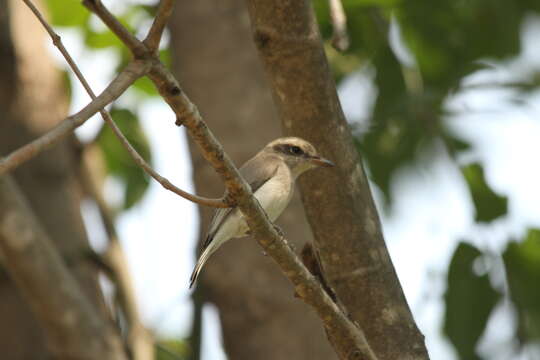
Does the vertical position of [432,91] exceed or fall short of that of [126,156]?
it falls short

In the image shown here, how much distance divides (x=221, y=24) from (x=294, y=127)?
2.87 metres

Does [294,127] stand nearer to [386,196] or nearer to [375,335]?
[375,335]

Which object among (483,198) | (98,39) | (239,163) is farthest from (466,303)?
(98,39)

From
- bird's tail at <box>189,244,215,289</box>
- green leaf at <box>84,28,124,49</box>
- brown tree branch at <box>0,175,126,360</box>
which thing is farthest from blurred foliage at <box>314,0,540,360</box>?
brown tree branch at <box>0,175,126,360</box>

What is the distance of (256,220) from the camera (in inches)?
113

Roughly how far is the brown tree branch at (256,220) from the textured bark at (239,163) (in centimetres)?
223

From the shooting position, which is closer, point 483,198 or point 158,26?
point 158,26

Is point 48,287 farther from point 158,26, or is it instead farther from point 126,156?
point 158,26

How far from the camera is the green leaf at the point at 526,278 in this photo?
472cm

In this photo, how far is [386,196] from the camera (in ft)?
18.5

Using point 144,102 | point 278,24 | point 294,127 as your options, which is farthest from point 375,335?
point 144,102

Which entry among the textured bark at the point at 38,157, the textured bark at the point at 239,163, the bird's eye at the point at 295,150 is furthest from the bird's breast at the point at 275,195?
the textured bark at the point at 38,157

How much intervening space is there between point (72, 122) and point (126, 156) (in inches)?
191

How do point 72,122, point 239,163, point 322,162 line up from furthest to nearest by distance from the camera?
point 239,163 → point 322,162 → point 72,122
